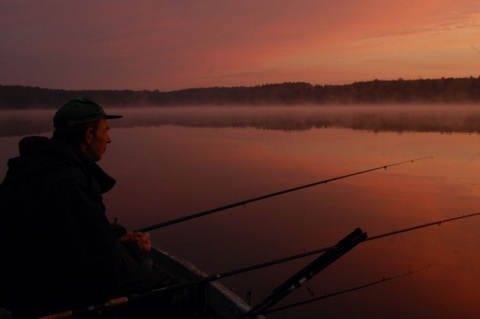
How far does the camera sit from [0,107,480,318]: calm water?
273 inches

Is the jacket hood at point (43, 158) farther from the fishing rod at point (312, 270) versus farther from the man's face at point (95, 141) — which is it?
the fishing rod at point (312, 270)

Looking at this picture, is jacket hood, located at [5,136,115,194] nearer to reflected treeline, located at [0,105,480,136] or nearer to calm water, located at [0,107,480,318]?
calm water, located at [0,107,480,318]

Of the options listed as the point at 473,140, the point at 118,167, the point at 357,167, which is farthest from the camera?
the point at 473,140

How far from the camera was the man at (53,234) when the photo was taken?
2.42 m

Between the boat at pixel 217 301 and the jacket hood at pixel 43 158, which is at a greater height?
the jacket hood at pixel 43 158

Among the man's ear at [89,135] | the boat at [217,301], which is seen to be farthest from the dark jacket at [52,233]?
the boat at [217,301]

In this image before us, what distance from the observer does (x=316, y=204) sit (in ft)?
39.9

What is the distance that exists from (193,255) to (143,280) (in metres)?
5.35

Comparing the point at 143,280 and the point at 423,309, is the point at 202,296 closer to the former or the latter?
the point at 143,280

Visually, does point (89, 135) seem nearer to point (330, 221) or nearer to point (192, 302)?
point (192, 302)

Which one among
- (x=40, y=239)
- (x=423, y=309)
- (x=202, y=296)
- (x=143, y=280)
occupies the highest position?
(x=40, y=239)

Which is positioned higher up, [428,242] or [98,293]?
[98,293]

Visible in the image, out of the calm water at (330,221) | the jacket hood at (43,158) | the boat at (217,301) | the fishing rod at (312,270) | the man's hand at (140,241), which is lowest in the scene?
the calm water at (330,221)

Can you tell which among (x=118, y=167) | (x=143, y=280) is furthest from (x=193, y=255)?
(x=118, y=167)
